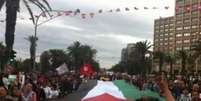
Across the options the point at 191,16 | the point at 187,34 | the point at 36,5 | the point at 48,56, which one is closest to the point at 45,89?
the point at 36,5

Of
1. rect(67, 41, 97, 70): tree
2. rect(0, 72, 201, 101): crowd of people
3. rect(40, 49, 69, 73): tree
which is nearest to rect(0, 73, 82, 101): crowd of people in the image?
rect(0, 72, 201, 101): crowd of people

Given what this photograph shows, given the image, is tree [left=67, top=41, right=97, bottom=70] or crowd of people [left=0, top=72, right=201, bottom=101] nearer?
crowd of people [left=0, top=72, right=201, bottom=101]

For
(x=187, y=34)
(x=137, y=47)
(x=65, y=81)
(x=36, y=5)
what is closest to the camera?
(x=36, y=5)

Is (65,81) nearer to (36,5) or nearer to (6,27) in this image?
(36,5)

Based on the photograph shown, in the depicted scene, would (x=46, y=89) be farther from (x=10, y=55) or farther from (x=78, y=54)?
(x=78, y=54)

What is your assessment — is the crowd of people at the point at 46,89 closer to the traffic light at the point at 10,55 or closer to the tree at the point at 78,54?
the traffic light at the point at 10,55

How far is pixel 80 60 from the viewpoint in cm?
15175

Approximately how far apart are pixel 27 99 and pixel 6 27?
21.4 metres

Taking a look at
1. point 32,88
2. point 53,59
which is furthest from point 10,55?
point 53,59

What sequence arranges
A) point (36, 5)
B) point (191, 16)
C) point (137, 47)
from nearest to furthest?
point (36, 5) < point (137, 47) < point (191, 16)

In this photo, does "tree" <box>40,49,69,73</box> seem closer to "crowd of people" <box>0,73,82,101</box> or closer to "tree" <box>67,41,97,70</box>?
"tree" <box>67,41,97,70</box>

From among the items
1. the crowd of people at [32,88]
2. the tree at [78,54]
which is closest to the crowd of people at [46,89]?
the crowd of people at [32,88]

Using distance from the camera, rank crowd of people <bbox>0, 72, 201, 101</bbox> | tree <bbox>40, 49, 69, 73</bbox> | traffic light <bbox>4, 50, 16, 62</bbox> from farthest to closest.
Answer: tree <bbox>40, 49, 69, 73</bbox> → traffic light <bbox>4, 50, 16, 62</bbox> → crowd of people <bbox>0, 72, 201, 101</bbox>

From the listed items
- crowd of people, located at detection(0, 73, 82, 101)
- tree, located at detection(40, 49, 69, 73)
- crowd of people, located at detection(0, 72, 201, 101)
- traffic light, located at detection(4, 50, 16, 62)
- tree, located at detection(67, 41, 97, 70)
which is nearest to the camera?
crowd of people, located at detection(0, 72, 201, 101)
